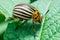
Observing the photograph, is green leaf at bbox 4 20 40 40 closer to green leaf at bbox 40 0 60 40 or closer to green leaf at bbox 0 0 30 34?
green leaf at bbox 0 0 30 34

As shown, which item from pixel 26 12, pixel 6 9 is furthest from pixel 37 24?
pixel 6 9

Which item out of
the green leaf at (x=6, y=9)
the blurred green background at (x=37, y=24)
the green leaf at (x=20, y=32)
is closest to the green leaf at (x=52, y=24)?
the blurred green background at (x=37, y=24)

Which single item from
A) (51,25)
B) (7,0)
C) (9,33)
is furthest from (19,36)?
(7,0)

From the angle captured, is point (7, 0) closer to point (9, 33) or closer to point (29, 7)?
point (29, 7)

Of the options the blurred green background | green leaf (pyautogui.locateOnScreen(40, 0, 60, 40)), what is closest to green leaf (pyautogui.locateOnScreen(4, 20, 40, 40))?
the blurred green background

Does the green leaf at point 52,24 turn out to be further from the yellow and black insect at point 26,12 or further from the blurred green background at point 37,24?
the yellow and black insect at point 26,12

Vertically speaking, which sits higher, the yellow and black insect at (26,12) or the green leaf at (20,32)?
the yellow and black insect at (26,12)

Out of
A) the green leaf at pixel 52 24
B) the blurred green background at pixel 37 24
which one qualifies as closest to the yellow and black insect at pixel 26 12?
the blurred green background at pixel 37 24

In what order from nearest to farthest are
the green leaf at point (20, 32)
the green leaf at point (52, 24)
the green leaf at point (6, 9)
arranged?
the green leaf at point (52, 24) → the green leaf at point (20, 32) → the green leaf at point (6, 9)

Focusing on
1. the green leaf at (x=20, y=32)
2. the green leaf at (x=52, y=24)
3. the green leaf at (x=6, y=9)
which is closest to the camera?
the green leaf at (x=52, y=24)

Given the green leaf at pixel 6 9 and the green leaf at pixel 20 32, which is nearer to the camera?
the green leaf at pixel 20 32
